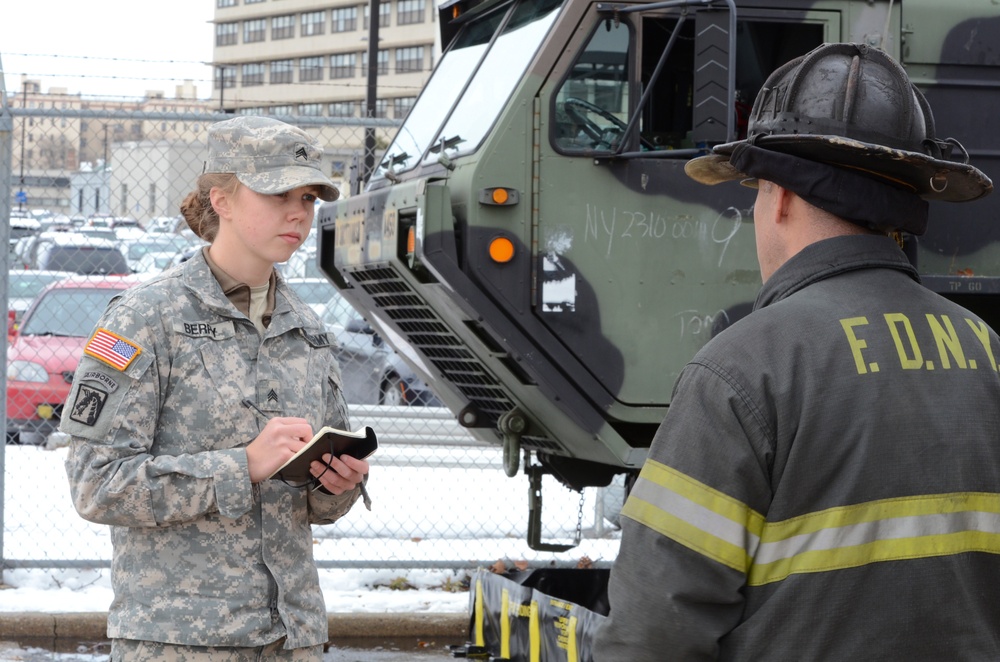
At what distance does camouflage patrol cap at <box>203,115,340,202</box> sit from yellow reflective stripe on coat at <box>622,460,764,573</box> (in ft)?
4.76

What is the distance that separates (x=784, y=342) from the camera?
1846mm

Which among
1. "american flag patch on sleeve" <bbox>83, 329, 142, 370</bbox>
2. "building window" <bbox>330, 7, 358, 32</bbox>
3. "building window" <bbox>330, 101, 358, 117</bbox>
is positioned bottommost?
"american flag patch on sleeve" <bbox>83, 329, 142, 370</bbox>

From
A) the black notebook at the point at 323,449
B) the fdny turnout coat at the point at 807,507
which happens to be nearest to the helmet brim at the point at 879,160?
the fdny turnout coat at the point at 807,507

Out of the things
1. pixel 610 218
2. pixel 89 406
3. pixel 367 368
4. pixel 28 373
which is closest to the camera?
pixel 89 406

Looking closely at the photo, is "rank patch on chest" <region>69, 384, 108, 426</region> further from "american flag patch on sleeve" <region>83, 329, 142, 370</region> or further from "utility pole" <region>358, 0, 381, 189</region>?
"utility pole" <region>358, 0, 381, 189</region>

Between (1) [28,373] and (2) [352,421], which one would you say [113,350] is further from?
(1) [28,373]

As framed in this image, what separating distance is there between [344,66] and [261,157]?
260ft

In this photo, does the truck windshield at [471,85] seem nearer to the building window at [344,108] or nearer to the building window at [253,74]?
the building window at [344,108]

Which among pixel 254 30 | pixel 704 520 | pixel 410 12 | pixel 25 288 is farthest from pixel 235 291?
pixel 254 30

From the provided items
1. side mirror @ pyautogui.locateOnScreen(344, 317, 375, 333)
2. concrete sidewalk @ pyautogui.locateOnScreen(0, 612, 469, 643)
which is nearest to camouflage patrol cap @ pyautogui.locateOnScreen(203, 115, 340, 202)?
concrete sidewalk @ pyautogui.locateOnScreen(0, 612, 469, 643)

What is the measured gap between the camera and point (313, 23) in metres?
81.9

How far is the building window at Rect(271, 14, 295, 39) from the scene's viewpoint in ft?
273

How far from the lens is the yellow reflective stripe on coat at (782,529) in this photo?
1792 mm

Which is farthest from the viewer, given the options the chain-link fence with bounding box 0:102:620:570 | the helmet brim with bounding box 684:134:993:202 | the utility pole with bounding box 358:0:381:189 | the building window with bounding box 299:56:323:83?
the building window with bounding box 299:56:323:83
